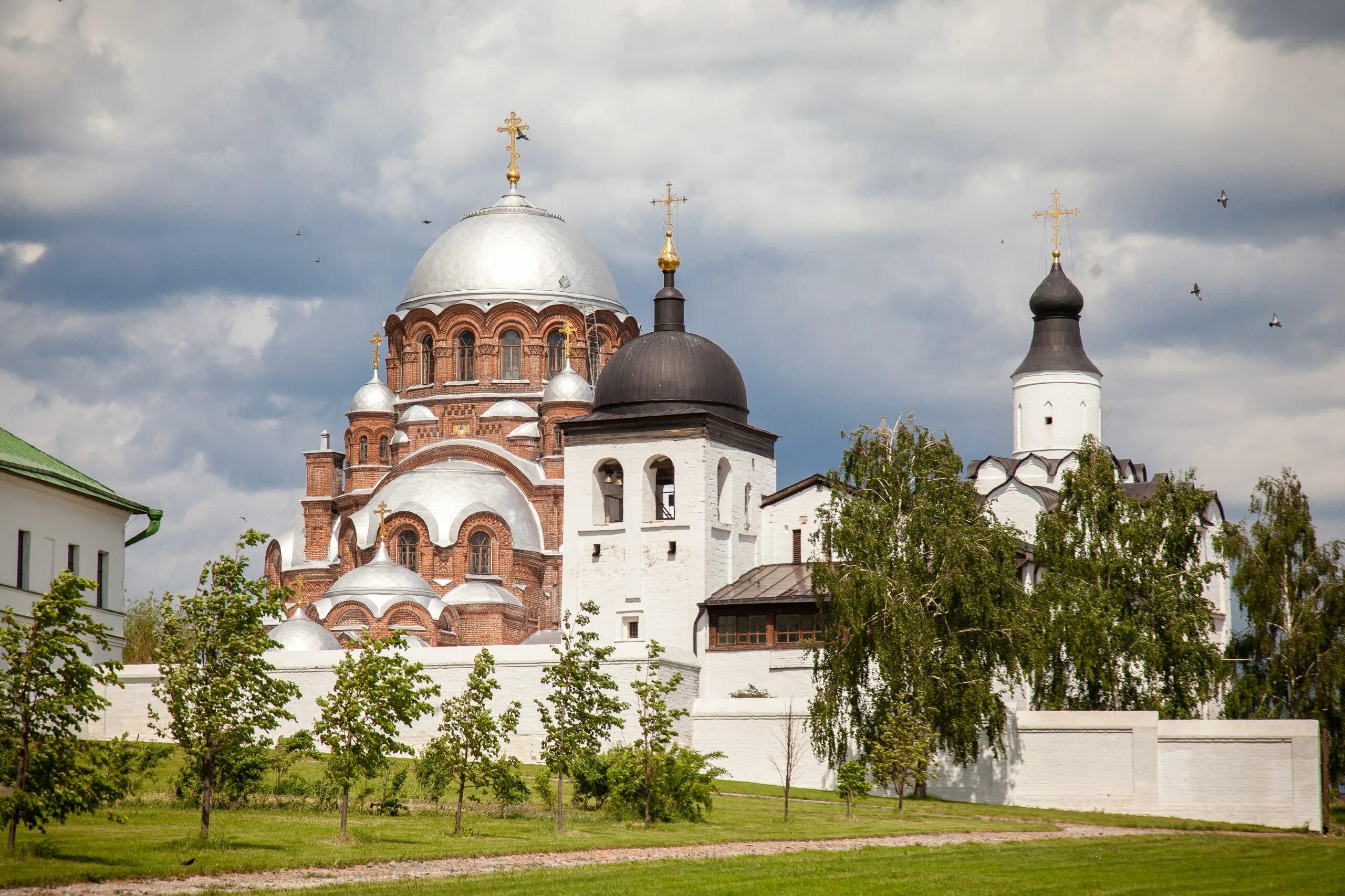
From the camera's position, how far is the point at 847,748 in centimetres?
2639

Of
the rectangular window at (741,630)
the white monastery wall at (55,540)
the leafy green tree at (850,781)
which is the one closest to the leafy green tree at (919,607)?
the leafy green tree at (850,781)

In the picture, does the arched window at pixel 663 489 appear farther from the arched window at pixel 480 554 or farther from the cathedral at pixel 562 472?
the arched window at pixel 480 554

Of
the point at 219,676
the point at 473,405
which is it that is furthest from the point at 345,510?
the point at 219,676

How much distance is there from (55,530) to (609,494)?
10.8 metres

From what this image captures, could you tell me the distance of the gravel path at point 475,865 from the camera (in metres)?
13.0

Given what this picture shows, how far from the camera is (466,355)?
159 ft

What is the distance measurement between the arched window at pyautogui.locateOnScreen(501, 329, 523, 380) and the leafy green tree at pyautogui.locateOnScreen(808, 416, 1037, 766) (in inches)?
867

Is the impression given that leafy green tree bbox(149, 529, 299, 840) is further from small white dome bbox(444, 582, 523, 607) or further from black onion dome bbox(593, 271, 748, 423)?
small white dome bbox(444, 582, 523, 607)

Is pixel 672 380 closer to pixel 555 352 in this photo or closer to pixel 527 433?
pixel 527 433

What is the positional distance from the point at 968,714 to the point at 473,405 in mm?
24762

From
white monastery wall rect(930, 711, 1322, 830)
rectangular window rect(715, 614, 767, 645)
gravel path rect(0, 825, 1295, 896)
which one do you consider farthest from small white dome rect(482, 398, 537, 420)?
gravel path rect(0, 825, 1295, 896)

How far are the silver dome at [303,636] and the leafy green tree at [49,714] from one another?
2149 cm

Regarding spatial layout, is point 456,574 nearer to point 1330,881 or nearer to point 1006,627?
point 1006,627

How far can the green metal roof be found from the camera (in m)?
24.2
